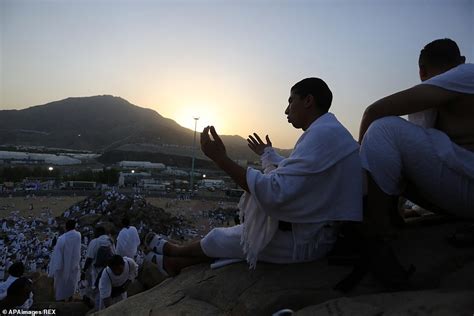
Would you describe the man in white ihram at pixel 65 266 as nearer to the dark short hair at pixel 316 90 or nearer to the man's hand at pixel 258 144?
the man's hand at pixel 258 144

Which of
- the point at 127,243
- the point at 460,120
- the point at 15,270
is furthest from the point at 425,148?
the point at 127,243

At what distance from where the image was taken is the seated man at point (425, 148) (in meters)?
2.35

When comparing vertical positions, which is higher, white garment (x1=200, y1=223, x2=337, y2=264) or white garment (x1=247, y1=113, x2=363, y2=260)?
white garment (x1=247, y1=113, x2=363, y2=260)

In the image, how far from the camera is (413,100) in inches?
95.4

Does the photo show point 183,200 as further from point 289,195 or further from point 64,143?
point 64,143

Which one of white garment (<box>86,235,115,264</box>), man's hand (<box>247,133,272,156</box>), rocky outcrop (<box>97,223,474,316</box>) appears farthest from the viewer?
white garment (<box>86,235,115,264</box>)

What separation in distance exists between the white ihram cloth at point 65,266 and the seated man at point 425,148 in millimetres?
5872

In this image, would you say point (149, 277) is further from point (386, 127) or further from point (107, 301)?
point (386, 127)

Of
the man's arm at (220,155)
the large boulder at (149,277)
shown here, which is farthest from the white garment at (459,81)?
the large boulder at (149,277)

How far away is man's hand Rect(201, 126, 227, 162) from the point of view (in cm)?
236

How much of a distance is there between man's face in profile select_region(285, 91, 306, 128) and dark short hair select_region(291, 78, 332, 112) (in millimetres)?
35

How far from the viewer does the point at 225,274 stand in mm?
2723

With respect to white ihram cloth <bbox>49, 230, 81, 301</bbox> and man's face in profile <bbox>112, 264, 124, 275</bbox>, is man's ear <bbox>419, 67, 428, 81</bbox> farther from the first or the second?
white ihram cloth <bbox>49, 230, 81, 301</bbox>

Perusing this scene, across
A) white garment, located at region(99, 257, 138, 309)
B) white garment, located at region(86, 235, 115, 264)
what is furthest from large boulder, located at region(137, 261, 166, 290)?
white garment, located at region(99, 257, 138, 309)
